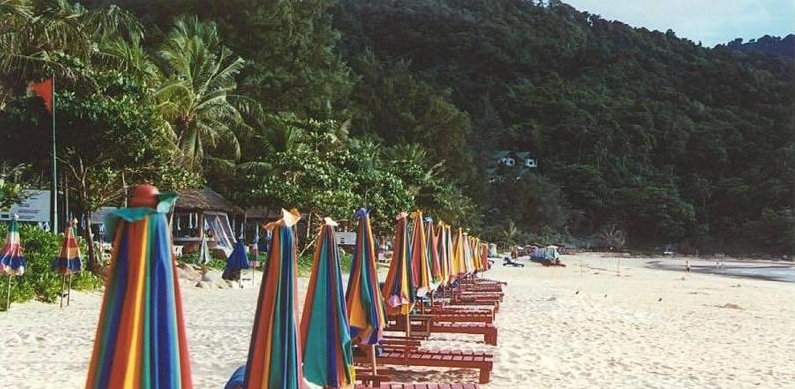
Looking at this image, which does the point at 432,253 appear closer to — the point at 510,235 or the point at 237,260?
the point at 237,260

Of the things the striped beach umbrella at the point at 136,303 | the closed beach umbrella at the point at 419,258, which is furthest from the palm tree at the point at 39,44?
the striped beach umbrella at the point at 136,303

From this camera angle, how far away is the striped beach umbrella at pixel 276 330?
3.44m

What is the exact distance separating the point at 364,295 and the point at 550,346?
4.28 m

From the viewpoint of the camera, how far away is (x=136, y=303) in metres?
2.57

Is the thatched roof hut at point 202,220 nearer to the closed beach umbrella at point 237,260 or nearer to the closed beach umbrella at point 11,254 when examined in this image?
the closed beach umbrella at point 237,260

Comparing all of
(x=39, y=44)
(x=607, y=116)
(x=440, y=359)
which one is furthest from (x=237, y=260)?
(x=607, y=116)

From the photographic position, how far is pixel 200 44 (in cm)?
2675

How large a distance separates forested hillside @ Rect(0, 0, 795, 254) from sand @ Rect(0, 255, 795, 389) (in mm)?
6420

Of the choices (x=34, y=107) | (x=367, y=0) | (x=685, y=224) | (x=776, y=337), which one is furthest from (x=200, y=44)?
(x=367, y=0)

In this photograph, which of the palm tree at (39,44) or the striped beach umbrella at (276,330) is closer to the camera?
the striped beach umbrella at (276,330)

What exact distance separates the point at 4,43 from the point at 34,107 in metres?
2.04

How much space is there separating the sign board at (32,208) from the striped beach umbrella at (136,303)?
1030cm

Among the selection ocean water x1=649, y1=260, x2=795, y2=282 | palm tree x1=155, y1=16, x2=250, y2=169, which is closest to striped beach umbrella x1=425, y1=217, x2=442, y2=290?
palm tree x1=155, y1=16, x2=250, y2=169

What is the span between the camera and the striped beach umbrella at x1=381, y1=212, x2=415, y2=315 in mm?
7301
